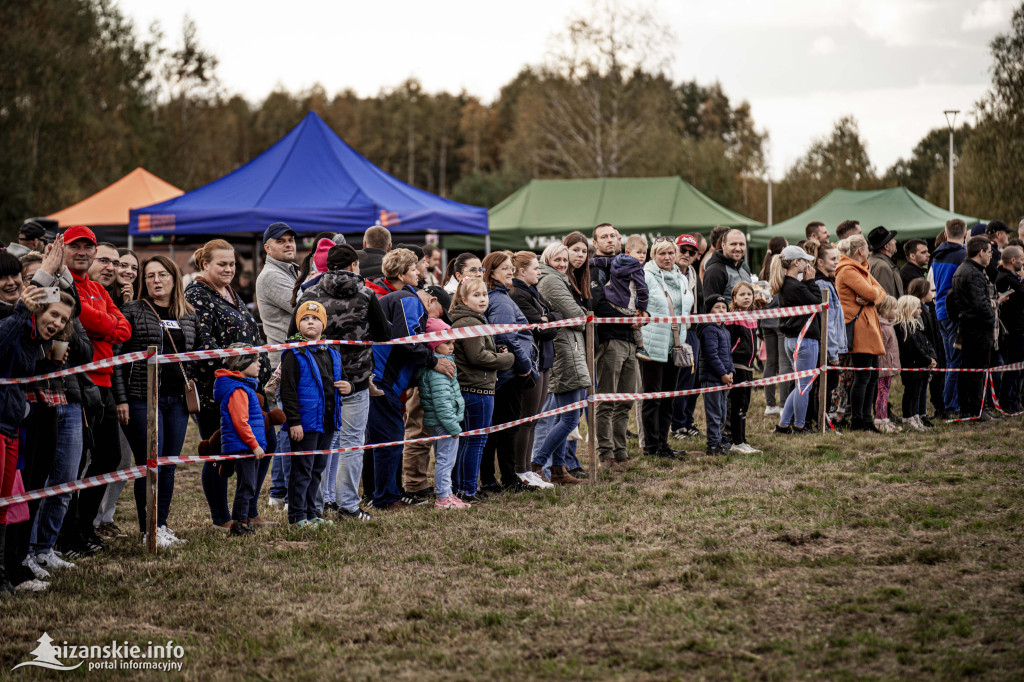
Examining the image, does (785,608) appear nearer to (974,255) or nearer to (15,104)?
(974,255)

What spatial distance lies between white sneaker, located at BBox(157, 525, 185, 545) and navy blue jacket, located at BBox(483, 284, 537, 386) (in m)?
2.64

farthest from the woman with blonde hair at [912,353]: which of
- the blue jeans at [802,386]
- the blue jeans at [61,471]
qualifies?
the blue jeans at [61,471]

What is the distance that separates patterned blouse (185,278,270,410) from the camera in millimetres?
→ 6141

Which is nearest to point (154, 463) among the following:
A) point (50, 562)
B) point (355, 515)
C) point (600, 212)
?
point (50, 562)

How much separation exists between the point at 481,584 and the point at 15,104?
3851 cm

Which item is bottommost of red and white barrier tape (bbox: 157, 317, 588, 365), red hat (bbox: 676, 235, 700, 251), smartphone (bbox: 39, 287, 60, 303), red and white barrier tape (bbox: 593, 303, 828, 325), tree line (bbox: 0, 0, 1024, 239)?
red and white barrier tape (bbox: 157, 317, 588, 365)

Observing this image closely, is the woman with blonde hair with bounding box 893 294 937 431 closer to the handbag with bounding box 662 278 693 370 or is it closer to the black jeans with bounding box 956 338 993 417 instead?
the black jeans with bounding box 956 338 993 417

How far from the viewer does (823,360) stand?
31.2ft

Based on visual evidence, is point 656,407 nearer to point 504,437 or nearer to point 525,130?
point 504,437

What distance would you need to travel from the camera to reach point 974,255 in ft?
33.4

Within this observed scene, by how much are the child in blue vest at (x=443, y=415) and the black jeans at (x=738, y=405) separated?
3.01 meters

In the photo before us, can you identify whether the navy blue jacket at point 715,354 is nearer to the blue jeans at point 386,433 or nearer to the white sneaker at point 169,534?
the blue jeans at point 386,433

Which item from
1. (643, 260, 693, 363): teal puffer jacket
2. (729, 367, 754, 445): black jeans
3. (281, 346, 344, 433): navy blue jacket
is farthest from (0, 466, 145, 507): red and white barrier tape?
(729, 367, 754, 445): black jeans

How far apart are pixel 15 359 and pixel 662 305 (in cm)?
539
